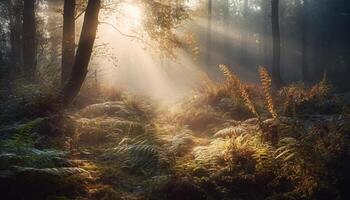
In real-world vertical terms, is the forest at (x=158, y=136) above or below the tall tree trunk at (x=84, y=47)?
below

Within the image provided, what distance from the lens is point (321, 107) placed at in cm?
1116

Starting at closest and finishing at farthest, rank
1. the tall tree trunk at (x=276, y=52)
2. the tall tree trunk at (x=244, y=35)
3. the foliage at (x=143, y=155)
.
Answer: the foliage at (x=143, y=155) → the tall tree trunk at (x=276, y=52) → the tall tree trunk at (x=244, y=35)

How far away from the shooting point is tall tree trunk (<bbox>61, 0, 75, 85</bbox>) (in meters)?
11.6

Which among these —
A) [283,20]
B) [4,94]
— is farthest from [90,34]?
[283,20]

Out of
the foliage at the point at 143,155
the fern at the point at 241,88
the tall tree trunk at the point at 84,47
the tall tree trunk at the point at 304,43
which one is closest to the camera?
the foliage at the point at 143,155

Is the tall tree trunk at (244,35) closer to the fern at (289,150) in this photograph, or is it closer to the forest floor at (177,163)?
the forest floor at (177,163)

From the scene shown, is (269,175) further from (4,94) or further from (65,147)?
(4,94)

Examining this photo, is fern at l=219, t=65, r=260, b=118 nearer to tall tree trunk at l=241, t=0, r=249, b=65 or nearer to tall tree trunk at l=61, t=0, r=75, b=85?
tall tree trunk at l=61, t=0, r=75, b=85

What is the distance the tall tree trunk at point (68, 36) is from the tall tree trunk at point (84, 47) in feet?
→ 4.29

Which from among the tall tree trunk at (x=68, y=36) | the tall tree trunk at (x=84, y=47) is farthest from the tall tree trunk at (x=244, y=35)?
the tall tree trunk at (x=84, y=47)

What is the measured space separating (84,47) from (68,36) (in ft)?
5.18

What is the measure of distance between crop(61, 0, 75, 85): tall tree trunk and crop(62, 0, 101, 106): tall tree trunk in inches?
51.5

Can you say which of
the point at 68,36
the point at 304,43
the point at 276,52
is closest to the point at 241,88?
the point at 68,36

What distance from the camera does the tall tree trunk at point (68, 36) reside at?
1162cm
